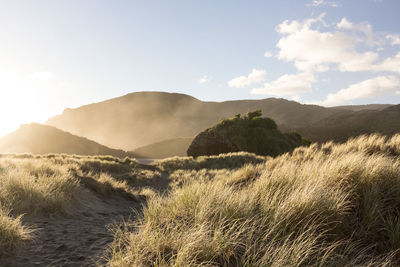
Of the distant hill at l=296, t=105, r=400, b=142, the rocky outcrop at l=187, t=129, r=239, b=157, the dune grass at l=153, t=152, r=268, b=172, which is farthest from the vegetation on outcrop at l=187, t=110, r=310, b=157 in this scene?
the distant hill at l=296, t=105, r=400, b=142

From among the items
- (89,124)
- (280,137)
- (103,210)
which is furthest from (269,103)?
(103,210)

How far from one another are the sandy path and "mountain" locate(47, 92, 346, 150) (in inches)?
4267

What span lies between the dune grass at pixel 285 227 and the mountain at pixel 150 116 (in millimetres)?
109475

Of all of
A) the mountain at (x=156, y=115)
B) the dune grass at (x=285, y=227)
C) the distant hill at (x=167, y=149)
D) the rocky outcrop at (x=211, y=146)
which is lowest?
the distant hill at (x=167, y=149)

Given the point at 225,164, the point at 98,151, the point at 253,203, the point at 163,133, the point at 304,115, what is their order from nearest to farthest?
the point at 253,203
the point at 225,164
the point at 98,151
the point at 304,115
the point at 163,133

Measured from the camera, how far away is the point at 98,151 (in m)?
48.3

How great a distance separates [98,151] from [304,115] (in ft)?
260

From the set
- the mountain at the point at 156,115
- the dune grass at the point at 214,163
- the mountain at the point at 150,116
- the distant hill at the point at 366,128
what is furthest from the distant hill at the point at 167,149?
the mountain at the point at 150,116

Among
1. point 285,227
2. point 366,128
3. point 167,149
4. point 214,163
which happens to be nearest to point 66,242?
point 285,227

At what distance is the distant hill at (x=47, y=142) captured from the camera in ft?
151

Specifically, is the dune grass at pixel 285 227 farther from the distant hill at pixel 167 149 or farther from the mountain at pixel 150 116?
the mountain at pixel 150 116

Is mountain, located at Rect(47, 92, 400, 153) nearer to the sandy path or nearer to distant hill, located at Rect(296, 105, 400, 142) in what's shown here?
distant hill, located at Rect(296, 105, 400, 142)

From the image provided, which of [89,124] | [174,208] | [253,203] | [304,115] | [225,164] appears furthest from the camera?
[89,124]

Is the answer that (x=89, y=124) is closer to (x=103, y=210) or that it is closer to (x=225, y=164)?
(x=225, y=164)
